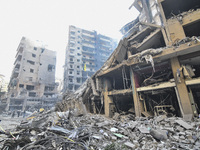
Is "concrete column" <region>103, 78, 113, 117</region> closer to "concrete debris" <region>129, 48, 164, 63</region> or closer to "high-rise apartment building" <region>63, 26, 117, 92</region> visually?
"concrete debris" <region>129, 48, 164, 63</region>

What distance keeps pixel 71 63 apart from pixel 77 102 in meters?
33.6

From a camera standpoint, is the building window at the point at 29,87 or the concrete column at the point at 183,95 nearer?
the concrete column at the point at 183,95

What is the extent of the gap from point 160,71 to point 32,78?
4048 cm

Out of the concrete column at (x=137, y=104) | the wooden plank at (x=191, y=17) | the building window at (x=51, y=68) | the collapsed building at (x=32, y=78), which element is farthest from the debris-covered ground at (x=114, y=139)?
the building window at (x=51, y=68)

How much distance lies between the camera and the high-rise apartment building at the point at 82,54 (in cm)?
4140

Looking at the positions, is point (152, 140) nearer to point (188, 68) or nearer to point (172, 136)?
point (172, 136)

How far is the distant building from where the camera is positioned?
30.4 meters

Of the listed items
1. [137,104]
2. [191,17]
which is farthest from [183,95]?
[191,17]

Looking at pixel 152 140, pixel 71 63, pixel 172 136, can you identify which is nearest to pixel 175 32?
pixel 172 136

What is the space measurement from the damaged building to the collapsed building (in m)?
26.8

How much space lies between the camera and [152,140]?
4.45 metres

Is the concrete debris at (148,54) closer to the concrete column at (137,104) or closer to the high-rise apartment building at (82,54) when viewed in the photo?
the concrete column at (137,104)

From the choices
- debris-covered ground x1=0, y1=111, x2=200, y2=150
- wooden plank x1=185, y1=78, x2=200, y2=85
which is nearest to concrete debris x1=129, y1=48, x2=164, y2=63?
wooden plank x1=185, y1=78, x2=200, y2=85

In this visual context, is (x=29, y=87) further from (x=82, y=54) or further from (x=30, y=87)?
(x=82, y=54)
